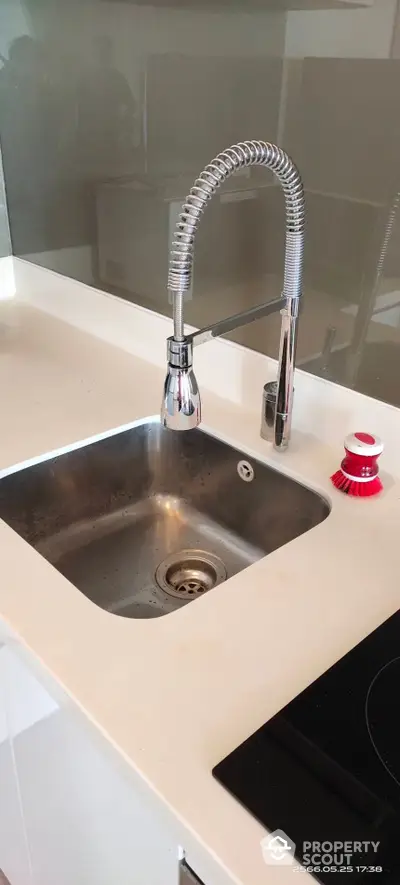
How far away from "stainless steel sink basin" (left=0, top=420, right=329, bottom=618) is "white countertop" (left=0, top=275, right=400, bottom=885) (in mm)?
58

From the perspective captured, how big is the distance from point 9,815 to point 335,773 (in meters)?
0.68

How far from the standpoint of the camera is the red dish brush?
916 mm

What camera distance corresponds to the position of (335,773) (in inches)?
22.7

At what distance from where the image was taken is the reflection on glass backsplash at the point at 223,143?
0.90 metres

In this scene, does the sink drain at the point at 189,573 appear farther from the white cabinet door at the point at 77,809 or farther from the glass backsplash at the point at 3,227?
the glass backsplash at the point at 3,227

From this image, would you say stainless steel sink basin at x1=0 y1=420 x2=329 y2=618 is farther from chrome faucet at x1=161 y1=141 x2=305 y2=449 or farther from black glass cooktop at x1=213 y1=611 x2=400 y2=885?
black glass cooktop at x1=213 y1=611 x2=400 y2=885

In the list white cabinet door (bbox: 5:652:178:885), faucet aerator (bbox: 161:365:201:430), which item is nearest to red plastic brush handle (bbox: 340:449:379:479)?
faucet aerator (bbox: 161:365:201:430)

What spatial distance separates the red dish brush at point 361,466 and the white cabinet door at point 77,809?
1.53 feet

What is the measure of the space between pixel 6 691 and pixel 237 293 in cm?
69

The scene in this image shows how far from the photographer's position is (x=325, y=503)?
3.17 ft

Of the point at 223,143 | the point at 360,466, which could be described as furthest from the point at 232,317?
the point at 223,143

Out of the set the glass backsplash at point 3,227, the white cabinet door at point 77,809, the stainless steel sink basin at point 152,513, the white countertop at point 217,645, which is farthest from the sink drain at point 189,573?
the glass backsplash at point 3,227

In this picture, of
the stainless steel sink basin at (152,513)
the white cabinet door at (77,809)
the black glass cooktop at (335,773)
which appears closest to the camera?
the black glass cooktop at (335,773)

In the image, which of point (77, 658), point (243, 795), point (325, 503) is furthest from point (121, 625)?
point (325, 503)
